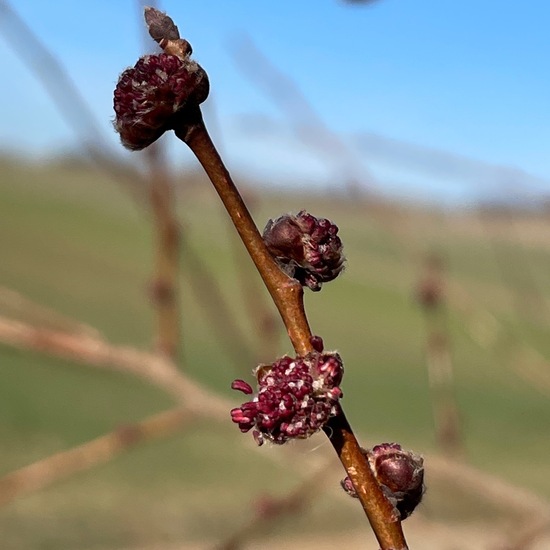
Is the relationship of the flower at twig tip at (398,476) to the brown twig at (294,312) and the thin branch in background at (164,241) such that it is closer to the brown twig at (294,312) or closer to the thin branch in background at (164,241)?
the brown twig at (294,312)

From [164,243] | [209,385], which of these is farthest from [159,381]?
[209,385]

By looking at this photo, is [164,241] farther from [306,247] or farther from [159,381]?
[306,247]

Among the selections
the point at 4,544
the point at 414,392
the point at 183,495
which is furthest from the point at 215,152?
the point at 414,392

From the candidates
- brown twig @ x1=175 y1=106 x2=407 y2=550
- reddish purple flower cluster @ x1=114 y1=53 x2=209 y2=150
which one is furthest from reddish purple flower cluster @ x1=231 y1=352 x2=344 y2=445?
reddish purple flower cluster @ x1=114 y1=53 x2=209 y2=150

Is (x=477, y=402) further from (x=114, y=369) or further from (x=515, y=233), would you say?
(x=114, y=369)

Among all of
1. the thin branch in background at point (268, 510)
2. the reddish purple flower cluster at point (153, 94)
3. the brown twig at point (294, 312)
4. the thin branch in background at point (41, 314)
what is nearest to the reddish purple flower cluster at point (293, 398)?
the brown twig at point (294, 312)

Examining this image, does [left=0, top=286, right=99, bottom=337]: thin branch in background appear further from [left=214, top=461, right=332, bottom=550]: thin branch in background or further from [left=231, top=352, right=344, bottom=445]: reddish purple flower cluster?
[left=231, top=352, right=344, bottom=445]: reddish purple flower cluster
